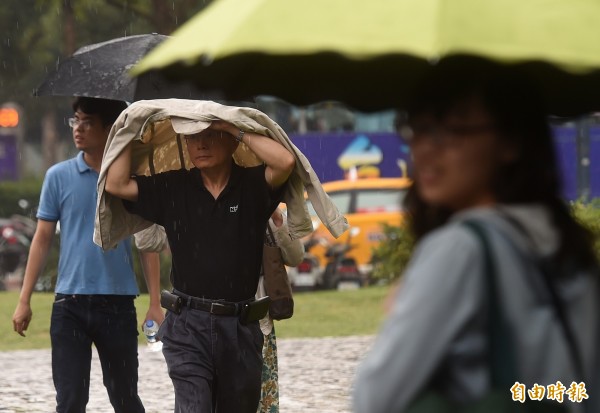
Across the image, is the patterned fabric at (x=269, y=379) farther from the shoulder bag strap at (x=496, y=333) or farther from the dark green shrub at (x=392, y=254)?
the dark green shrub at (x=392, y=254)

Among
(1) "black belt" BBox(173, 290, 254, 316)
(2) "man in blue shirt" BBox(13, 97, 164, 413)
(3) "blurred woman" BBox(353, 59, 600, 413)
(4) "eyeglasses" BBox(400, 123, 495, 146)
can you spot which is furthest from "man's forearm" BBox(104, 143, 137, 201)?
(4) "eyeglasses" BBox(400, 123, 495, 146)

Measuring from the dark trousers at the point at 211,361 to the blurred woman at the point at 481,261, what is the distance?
3247 mm

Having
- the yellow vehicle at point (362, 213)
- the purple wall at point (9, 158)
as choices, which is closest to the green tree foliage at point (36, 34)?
the purple wall at point (9, 158)

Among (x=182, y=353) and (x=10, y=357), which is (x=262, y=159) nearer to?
(x=182, y=353)

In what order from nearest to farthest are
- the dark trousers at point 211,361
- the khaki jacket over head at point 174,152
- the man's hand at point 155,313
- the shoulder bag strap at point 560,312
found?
the shoulder bag strap at point 560,312 → the dark trousers at point 211,361 → the khaki jacket over head at point 174,152 → the man's hand at point 155,313

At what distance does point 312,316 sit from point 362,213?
5003 mm

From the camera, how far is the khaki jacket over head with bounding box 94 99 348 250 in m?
6.31

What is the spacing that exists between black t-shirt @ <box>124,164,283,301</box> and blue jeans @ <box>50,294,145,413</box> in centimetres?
89

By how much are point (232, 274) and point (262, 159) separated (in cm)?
56

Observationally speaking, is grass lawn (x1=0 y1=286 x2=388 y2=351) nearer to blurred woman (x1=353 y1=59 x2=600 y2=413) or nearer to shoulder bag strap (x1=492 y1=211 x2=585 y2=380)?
blurred woman (x1=353 y1=59 x2=600 y2=413)

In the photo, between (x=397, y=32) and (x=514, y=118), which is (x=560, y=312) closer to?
(x=514, y=118)

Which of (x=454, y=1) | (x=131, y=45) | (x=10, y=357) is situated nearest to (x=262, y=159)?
(x=131, y=45)

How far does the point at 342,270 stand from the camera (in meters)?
21.6

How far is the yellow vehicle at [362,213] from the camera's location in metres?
21.5
